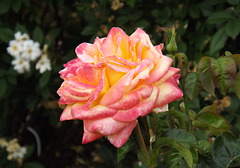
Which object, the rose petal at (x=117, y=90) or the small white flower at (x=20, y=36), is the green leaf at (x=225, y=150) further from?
the small white flower at (x=20, y=36)

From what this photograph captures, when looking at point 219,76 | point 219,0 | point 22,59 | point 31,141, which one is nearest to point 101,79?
point 219,76

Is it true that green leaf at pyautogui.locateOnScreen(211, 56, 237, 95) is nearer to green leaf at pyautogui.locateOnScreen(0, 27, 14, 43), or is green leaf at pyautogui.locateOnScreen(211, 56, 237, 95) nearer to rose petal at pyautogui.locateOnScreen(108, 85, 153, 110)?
rose petal at pyautogui.locateOnScreen(108, 85, 153, 110)

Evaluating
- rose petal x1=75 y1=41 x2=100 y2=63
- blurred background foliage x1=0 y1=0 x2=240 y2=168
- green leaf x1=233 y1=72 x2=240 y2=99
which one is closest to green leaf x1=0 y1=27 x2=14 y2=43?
blurred background foliage x1=0 y1=0 x2=240 y2=168

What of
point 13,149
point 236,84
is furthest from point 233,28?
point 13,149

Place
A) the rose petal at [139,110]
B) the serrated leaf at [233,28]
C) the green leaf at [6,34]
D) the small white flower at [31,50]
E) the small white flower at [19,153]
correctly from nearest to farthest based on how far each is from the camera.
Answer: the rose petal at [139,110], the serrated leaf at [233,28], the small white flower at [31,50], the green leaf at [6,34], the small white flower at [19,153]

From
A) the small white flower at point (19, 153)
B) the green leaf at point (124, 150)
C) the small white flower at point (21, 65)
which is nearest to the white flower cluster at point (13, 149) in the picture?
the small white flower at point (19, 153)

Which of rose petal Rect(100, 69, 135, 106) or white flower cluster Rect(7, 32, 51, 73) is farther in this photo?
white flower cluster Rect(7, 32, 51, 73)

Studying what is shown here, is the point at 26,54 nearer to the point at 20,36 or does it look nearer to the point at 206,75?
the point at 20,36
